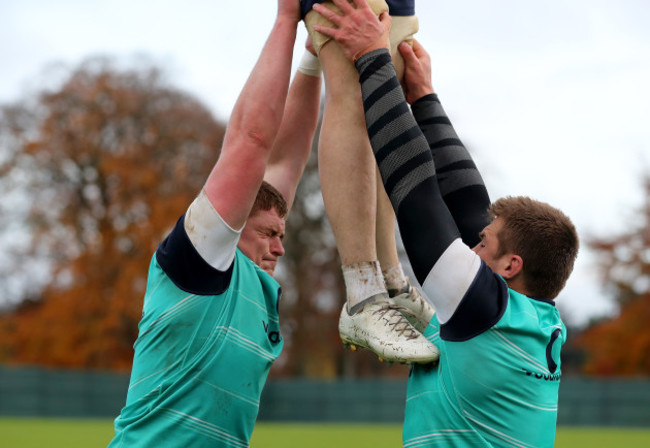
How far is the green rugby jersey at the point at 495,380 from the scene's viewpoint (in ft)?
9.38

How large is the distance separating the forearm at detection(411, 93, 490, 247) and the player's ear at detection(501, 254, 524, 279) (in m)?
0.60

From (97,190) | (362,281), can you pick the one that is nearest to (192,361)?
(362,281)

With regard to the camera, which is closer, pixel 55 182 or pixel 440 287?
pixel 440 287

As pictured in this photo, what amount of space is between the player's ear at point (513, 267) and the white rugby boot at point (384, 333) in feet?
1.40

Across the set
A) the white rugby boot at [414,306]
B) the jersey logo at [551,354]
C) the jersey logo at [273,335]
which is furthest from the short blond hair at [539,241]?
the jersey logo at [273,335]

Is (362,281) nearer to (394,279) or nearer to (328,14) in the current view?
(394,279)

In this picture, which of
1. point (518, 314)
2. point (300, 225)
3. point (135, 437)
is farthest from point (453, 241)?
point (300, 225)

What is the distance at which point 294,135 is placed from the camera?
420 centimetres

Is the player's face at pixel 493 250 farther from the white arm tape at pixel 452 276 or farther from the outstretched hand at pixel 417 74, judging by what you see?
the outstretched hand at pixel 417 74

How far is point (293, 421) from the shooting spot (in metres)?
27.9

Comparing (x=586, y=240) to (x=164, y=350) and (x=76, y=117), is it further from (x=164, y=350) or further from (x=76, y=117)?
(x=164, y=350)

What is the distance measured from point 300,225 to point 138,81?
8.88 m

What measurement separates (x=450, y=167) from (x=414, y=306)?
2.26ft

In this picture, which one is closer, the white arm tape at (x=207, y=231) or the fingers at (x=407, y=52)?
the white arm tape at (x=207, y=231)
